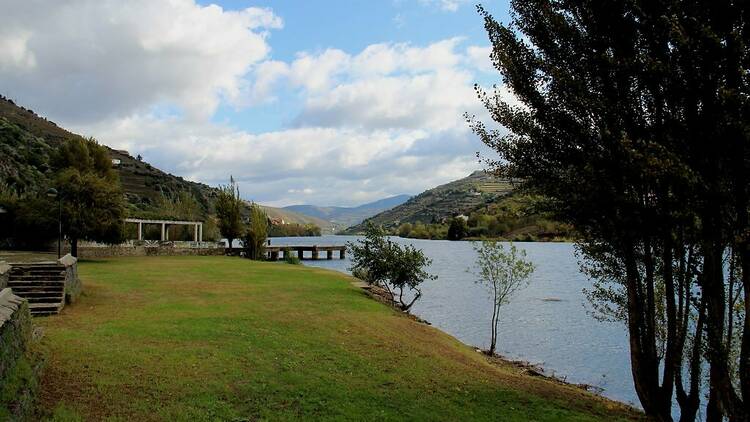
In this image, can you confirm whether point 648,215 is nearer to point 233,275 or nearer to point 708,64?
point 708,64

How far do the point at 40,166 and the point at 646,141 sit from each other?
87090 mm

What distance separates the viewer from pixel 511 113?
1209 centimetres

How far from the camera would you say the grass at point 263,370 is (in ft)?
29.7

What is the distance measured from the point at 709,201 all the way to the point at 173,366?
1111cm

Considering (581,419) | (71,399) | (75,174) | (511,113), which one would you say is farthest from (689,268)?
(75,174)

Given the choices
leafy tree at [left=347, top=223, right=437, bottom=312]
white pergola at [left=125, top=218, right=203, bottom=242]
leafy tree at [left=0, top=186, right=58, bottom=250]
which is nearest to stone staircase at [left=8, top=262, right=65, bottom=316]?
leafy tree at [left=347, top=223, right=437, bottom=312]

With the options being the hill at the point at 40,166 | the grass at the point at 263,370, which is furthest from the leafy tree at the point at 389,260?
the hill at the point at 40,166

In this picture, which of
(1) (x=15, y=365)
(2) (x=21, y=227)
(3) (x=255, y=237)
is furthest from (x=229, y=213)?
(1) (x=15, y=365)

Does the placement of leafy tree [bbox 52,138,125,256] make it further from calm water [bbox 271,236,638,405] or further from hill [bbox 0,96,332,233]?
calm water [bbox 271,236,638,405]

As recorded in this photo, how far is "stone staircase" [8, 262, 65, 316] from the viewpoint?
16.6m

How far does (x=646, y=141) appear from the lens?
10.1m

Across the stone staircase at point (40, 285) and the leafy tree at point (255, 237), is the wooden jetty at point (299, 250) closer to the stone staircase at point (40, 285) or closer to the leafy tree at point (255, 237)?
the leafy tree at point (255, 237)

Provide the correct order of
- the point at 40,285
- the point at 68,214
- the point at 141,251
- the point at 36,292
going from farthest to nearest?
1. the point at 141,251
2. the point at 68,214
3. the point at 40,285
4. the point at 36,292

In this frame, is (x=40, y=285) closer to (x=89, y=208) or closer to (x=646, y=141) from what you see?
(x=646, y=141)
